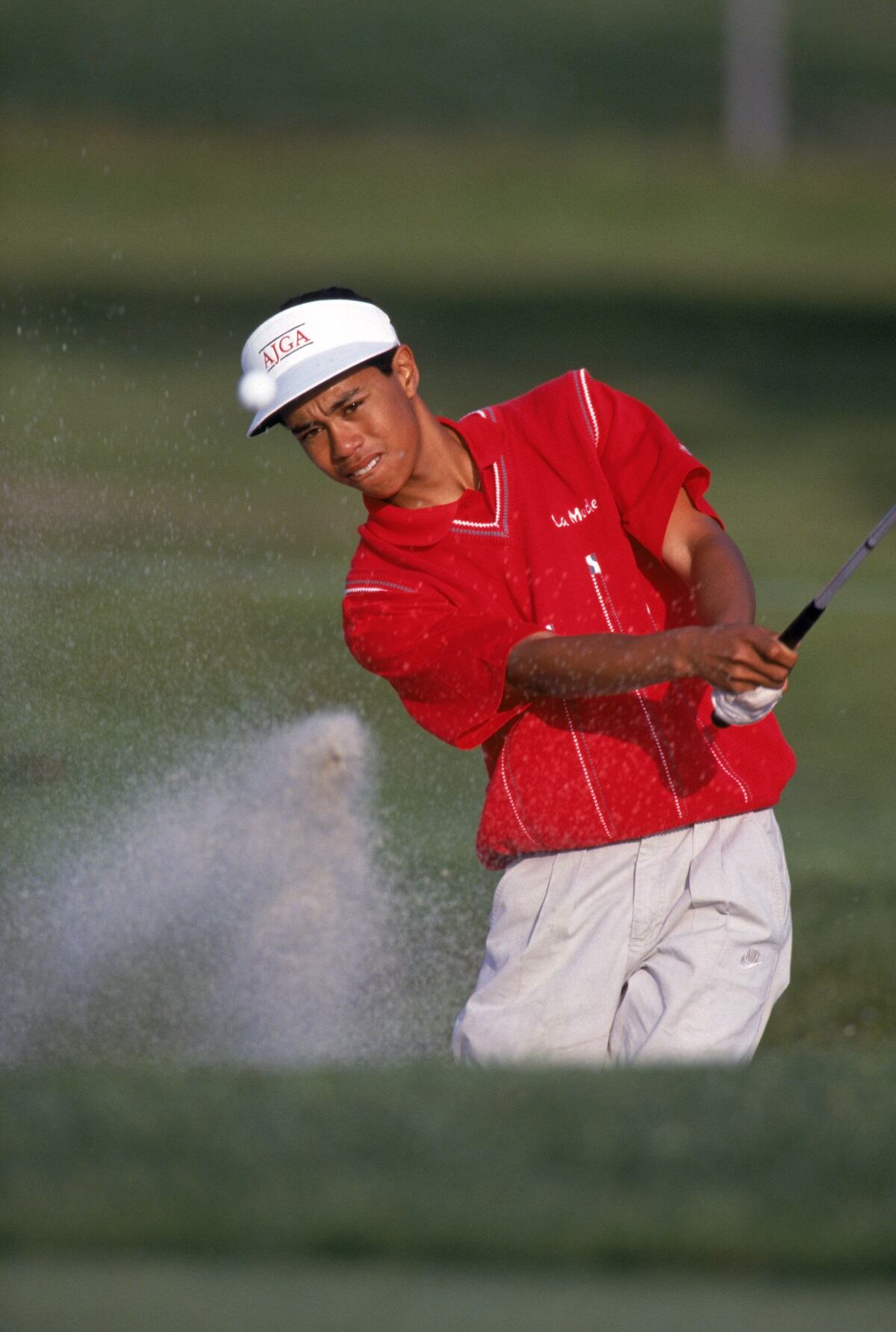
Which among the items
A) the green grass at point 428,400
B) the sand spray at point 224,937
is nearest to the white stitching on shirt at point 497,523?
the sand spray at point 224,937

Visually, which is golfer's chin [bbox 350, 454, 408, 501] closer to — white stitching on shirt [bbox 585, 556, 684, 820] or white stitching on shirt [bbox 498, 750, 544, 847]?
white stitching on shirt [bbox 585, 556, 684, 820]

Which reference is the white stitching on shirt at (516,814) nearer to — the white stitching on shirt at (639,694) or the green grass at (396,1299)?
the white stitching on shirt at (639,694)

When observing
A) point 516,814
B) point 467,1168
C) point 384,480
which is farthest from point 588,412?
point 467,1168

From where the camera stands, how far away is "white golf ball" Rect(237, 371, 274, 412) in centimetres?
368

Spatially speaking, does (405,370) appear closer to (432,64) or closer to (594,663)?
(594,663)

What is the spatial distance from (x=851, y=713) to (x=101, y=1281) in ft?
18.7

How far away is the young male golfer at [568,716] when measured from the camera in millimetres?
3621

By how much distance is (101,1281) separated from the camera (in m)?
2.46

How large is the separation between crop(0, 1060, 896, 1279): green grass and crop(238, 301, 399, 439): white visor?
4.02ft

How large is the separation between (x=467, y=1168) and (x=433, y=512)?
4.49 feet

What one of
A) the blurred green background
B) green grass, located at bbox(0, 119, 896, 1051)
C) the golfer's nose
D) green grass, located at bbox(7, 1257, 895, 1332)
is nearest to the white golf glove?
the blurred green background

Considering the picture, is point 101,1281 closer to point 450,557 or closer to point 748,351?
point 450,557

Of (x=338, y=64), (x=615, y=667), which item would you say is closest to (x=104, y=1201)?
(x=615, y=667)

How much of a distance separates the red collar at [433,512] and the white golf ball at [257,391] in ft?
0.82
